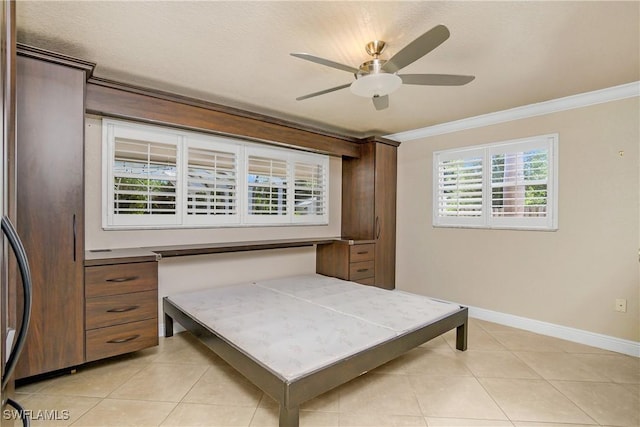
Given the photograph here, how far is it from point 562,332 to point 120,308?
13.4 feet

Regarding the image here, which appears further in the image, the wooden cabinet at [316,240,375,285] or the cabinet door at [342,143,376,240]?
the cabinet door at [342,143,376,240]

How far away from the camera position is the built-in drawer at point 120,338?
237 centimetres

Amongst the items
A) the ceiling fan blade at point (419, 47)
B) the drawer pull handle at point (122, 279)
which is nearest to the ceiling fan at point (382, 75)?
the ceiling fan blade at point (419, 47)

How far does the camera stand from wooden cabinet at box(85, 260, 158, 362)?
2369 millimetres

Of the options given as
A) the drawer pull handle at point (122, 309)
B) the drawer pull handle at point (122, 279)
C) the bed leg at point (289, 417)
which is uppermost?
the drawer pull handle at point (122, 279)

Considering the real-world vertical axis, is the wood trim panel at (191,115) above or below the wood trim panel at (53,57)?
below

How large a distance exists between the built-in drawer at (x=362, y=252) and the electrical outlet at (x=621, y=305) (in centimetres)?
247

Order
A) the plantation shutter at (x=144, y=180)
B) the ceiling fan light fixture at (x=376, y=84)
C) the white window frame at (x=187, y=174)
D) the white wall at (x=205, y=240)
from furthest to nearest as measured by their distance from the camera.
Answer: the white window frame at (x=187, y=174), the plantation shutter at (x=144, y=180), the white wall at (x=205, y=240), the ceiling fan light fixture at (x=376, y=84)

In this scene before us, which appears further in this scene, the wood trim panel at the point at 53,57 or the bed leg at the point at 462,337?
the bed leg at the point at 462,337

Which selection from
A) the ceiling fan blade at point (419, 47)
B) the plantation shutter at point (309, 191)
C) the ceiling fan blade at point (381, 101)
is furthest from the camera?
the plantation shutter at point (309, 191)

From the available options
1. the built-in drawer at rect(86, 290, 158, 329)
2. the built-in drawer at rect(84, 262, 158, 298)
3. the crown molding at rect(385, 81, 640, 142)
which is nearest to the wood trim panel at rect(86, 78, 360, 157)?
the built-in drawer at rect(84, 262, 158, 298)

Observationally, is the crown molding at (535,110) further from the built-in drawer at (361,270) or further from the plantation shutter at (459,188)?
the built-in drawer at (361,270)

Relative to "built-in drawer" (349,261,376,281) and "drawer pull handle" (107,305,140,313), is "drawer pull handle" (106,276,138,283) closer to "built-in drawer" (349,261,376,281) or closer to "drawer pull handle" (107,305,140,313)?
"drawer pull handle" (107,305,140,313)

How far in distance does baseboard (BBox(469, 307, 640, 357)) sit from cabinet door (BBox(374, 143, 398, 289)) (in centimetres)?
118
